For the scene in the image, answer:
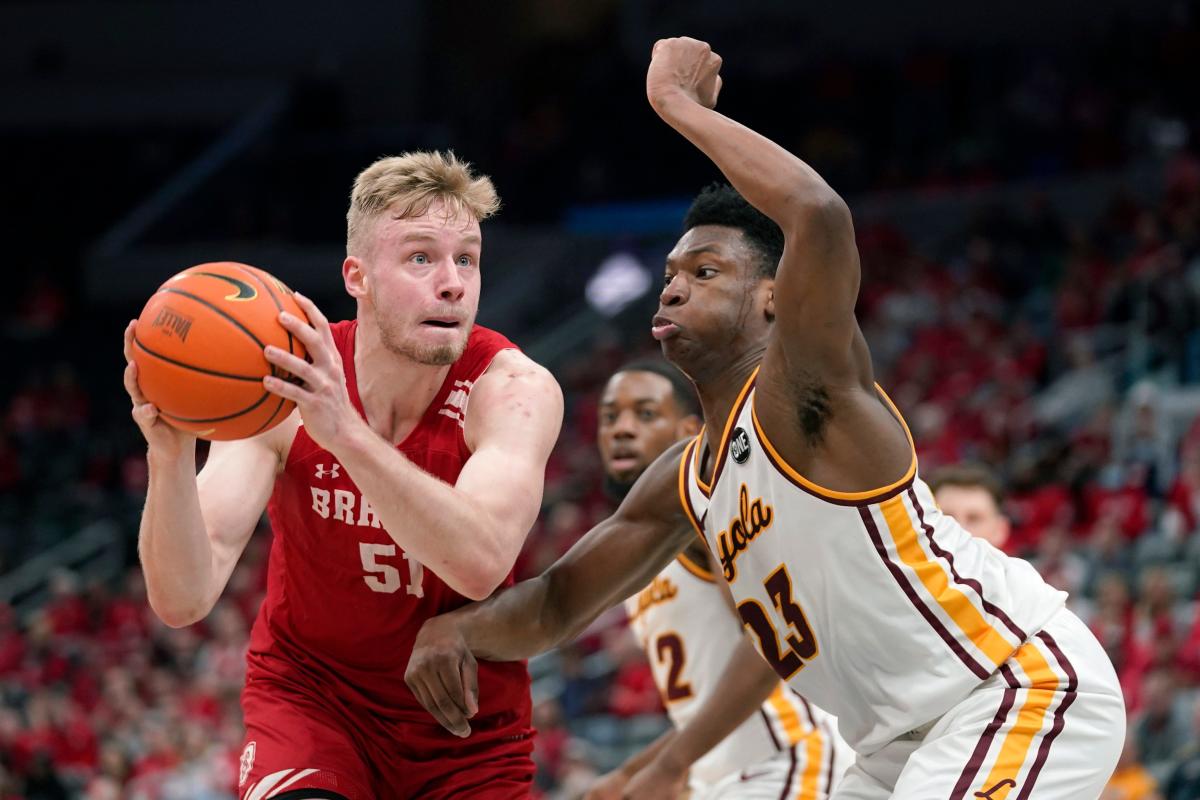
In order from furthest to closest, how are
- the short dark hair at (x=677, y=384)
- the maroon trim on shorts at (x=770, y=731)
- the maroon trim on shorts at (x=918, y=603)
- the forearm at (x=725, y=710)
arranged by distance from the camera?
the short dark hair at (x=677, y=384) < the maroon trim on shorts at (x=770, y=731) < the forearm at (x=725, y=710) < the maroon trim on shorts at (x=918, y=603)

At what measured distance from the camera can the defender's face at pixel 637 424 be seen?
6.01 metres

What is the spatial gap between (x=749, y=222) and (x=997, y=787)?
5.27 ft

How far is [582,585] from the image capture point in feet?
15.1

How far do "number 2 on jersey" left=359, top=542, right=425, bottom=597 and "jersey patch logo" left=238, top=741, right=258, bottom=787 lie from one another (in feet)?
1.67

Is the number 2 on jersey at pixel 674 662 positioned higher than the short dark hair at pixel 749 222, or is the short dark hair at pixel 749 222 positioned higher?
the short dark hair at pixel 749 222

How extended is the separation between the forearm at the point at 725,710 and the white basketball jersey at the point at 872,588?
2.86 ft

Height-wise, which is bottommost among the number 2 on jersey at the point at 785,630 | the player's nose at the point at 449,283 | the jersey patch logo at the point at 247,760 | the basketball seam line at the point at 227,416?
the jersey patch logo at the point at 247,760

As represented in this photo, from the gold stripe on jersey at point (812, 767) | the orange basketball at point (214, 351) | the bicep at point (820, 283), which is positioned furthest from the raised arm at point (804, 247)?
the gold stripe on jersey at point (812, 767)

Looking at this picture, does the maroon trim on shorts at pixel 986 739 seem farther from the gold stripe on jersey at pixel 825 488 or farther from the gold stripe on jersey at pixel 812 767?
the gold stripe on jersey at pixel 812 767

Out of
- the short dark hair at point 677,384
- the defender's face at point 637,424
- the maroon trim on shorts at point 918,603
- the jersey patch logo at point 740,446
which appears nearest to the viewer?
the maroon trim on shorts at point 918,603

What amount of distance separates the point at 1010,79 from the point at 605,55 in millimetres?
6693

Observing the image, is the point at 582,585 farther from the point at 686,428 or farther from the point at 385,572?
the point at 686,428

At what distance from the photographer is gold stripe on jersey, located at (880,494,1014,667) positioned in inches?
149

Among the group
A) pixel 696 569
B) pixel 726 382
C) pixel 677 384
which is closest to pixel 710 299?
pixel 726 382
